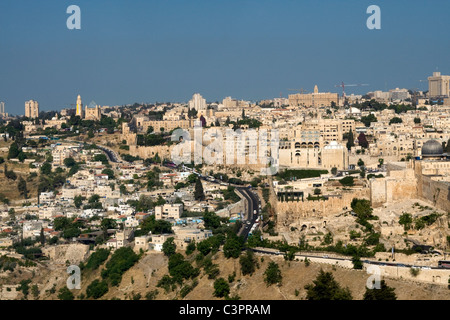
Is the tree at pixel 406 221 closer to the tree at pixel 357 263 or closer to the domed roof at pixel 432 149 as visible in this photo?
the tree at pixel 357 263

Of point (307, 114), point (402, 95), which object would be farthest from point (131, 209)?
point (402, 95)

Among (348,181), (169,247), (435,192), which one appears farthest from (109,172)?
(435,192)

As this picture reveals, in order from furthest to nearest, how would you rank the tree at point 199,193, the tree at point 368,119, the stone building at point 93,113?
the stone building at point 93,113 < the tree at point 368,119 < the tree at point 199,193

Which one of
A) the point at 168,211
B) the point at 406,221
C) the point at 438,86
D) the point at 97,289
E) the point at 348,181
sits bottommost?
the point at 97,289

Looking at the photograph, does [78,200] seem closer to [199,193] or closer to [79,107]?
[199,193]

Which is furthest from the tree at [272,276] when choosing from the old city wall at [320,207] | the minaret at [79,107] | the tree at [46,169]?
the minaret at [79,107]

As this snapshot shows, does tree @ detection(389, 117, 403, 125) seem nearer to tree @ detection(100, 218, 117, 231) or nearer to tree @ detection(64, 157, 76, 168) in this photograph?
tree @ detection(64, 157, 76, 168)
